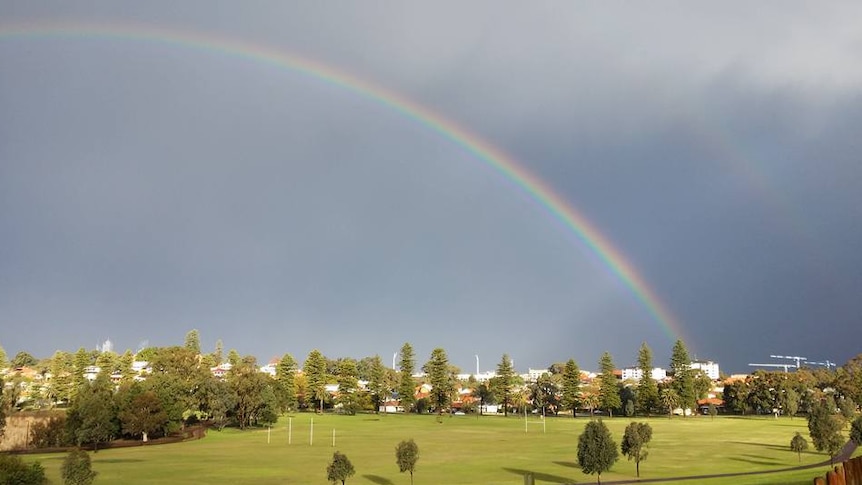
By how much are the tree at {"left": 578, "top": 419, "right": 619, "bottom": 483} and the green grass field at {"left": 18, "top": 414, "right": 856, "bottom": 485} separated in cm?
374

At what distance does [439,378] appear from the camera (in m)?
150

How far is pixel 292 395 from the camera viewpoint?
485ft

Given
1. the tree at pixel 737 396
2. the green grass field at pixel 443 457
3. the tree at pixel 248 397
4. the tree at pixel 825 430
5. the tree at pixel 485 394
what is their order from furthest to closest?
the tree at pixel 485 394 → the tree at pixel 737 396 → the tree at pixel 248 397 → the tree at pixel 825 430 → the green grass field at pixel 443 457

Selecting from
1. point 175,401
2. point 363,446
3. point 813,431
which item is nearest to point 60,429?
point 175,401

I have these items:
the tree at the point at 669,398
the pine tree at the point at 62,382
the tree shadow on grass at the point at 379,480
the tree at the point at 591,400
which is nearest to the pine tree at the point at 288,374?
the pine tree at the point at 62,382

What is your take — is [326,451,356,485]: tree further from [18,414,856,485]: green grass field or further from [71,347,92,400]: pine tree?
[71,347,92,400]: pine tree

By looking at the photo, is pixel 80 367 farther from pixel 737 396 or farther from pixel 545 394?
pixel 737 396

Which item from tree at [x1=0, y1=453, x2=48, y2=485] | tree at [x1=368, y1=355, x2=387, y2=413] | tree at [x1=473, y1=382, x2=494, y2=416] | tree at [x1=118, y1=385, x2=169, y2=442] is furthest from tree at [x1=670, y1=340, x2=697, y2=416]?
tree at [x1=0, y1=453, x2=48, y2=485]

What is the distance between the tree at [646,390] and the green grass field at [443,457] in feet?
118

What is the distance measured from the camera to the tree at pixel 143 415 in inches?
3401

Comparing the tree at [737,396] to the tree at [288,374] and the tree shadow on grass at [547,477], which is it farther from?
the tree shadow on grass at [547,477]

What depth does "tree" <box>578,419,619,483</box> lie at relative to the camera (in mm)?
47094

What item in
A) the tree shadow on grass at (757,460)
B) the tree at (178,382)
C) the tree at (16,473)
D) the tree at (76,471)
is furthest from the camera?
the tree at (178,382)

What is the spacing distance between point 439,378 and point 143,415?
74.9 metres
